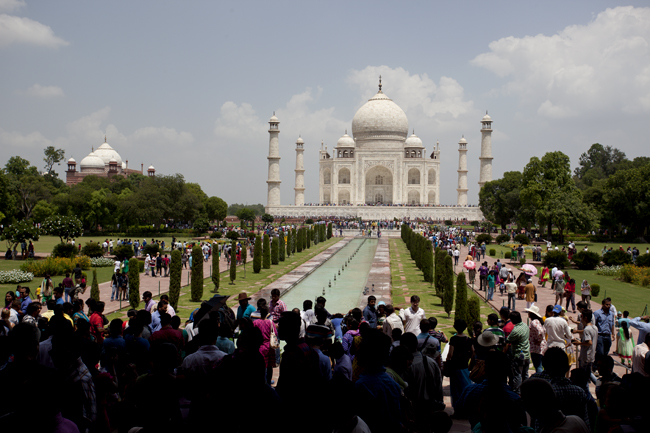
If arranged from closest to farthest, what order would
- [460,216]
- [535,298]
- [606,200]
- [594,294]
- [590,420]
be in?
1. [590,420]
2. [535,298]
3. [594,294]
4. [606,200]
5. [460,216]

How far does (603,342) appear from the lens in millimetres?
5953

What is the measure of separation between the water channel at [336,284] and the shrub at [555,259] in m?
5.76

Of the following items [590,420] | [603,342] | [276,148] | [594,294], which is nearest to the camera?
[590,420]

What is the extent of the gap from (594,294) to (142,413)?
12.1 meters

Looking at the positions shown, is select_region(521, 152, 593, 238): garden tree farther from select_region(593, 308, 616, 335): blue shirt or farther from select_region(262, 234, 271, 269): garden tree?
select_region(593, 308, 616, 335): blue shirt

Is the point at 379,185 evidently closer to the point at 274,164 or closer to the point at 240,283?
the point at 274,164

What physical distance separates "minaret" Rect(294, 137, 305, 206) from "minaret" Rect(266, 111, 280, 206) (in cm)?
234

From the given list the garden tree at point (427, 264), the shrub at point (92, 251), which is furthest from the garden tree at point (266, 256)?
the shrub at point (92, 251)

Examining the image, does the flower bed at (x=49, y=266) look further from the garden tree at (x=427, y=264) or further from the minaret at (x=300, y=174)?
the minaret at (x=300, y=174)

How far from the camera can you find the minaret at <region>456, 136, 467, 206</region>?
172 feet

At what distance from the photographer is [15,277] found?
1376 cm

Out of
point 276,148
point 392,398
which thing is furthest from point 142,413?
point 276,148

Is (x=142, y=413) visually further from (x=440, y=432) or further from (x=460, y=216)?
(x=460, y=216)

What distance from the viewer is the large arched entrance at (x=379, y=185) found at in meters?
56.0
